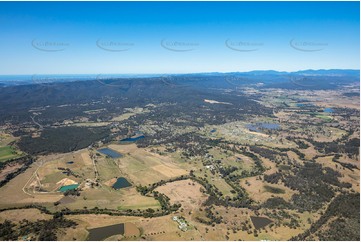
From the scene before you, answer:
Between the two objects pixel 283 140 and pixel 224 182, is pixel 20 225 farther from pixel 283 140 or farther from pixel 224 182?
pixel 283 140

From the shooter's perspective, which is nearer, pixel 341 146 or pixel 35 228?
pixel 35 228

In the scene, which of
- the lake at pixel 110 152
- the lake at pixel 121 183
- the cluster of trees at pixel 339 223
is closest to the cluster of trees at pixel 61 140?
the lake at pixel 110 152

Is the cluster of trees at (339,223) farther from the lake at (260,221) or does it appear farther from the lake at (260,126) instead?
the lake at (260,126)

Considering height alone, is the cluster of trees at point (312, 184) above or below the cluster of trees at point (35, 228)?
below

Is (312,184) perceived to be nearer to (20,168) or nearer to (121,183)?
(121,183)

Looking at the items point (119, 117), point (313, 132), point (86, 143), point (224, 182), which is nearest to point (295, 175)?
point (224, 182)

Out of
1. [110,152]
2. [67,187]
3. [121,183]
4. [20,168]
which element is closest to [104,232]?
[121,183]
